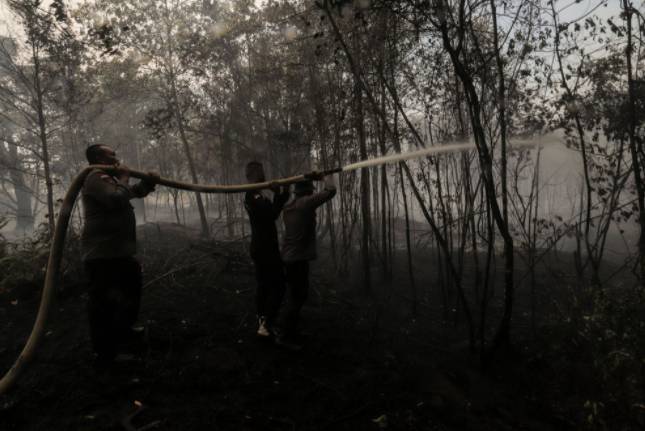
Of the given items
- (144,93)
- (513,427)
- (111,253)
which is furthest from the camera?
(144,93)

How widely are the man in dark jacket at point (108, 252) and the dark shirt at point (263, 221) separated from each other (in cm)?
92

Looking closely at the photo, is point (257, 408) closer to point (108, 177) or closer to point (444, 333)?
point (108, 177)


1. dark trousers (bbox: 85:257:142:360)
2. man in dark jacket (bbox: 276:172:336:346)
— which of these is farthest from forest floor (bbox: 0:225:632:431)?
man in dark jacket (bbox: 276:172:336:346)

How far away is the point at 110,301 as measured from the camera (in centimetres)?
315

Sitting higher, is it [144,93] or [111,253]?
[144,93]

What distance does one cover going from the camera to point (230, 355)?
3676 mm

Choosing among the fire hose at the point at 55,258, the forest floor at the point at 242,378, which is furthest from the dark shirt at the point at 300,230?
the forest floor at the point at 242,378

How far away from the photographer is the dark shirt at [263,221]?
3820mm

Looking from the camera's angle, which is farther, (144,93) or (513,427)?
(144,93)

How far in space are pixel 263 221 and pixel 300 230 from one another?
359 mm

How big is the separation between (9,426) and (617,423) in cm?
432

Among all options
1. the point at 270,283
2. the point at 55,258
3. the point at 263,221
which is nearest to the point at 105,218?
the point at 55,258

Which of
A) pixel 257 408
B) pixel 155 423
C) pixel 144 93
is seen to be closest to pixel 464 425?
pixel 257 408

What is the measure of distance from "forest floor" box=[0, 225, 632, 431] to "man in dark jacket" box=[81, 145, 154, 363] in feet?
1.13
